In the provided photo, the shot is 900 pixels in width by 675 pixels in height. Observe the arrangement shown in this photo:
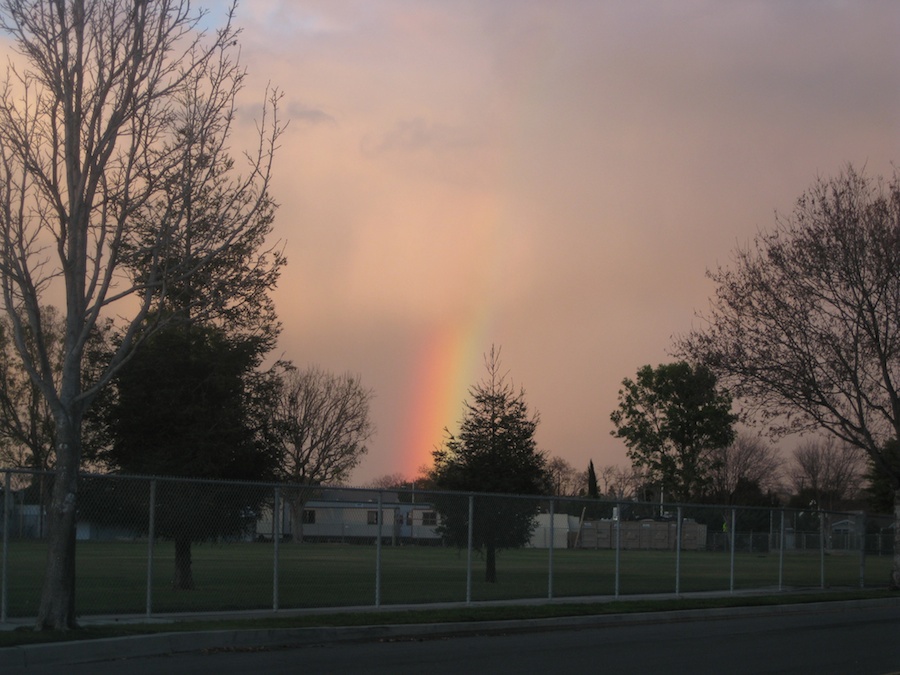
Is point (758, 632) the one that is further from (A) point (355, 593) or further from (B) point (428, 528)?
(B) point (428, 528)

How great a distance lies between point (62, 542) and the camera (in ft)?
43.2

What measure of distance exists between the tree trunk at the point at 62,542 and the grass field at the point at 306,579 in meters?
2.38

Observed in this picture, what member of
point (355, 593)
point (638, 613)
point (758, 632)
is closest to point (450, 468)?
point (355, 593)

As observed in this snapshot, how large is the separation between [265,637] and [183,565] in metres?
5.85

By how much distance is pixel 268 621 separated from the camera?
1545 centimetres

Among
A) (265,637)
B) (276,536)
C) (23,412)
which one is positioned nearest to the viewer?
(265,637)

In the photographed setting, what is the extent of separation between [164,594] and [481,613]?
6221 mm

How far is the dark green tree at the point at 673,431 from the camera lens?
244 feet

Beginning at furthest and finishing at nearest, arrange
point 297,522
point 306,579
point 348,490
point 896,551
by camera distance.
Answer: point 896,551 < point 306,579 < point 297,522 < point 348,490

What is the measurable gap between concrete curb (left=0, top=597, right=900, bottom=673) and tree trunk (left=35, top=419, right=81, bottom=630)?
0.94 meters

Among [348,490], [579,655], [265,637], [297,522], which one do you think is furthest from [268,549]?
[579,655]

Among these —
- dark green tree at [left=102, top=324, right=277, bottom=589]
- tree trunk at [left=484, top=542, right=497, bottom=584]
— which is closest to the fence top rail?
dark green tree at [left=102, top=324, right=277, bottom=589]

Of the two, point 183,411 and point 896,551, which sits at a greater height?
point 183,411

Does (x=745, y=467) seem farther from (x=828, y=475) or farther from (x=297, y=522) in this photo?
(x=297, y=522)
